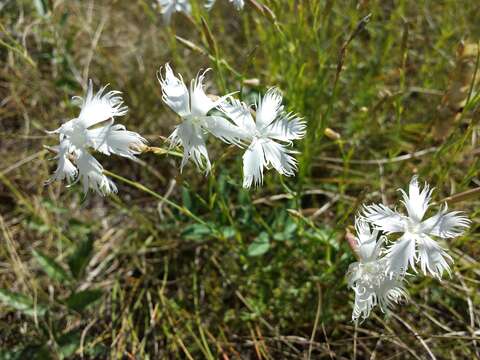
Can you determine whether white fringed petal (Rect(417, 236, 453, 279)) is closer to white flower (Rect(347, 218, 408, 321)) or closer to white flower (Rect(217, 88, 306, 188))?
white flower (Rect(347, 218, 408, 321))

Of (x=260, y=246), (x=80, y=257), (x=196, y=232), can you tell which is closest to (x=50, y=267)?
(x=80, y=257)

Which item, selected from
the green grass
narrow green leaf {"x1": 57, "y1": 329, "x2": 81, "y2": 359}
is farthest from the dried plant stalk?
narrow green leaf {"x1": 57, "y1": 329, "x2": 81, "y2": 359}

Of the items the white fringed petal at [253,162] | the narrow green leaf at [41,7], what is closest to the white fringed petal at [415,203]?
the white fringed petal at [253,162]

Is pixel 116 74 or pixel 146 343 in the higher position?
pixel 116 74

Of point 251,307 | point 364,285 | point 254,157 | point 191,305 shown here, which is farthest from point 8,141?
point 364,285

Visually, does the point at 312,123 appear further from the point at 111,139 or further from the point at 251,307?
the point at 111,139

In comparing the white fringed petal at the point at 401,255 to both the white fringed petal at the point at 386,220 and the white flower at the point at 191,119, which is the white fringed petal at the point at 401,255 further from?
the white flower at the point at 191,119
